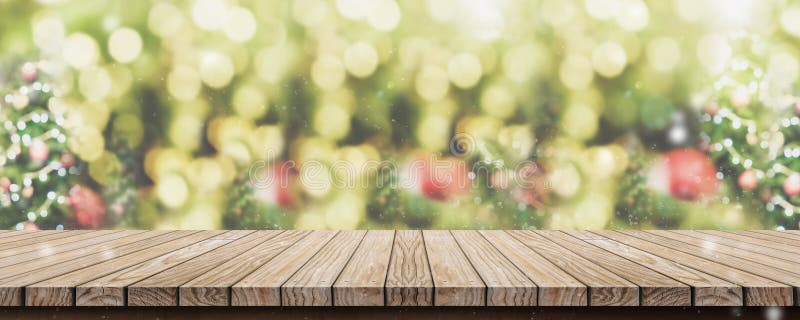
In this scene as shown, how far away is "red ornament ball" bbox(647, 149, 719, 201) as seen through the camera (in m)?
1.94

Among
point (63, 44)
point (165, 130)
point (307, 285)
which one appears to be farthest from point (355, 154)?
point (307, 285)

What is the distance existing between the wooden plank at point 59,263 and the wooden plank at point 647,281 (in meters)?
0.87

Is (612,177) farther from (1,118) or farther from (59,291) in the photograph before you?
(1,118)

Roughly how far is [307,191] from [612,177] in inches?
35.7

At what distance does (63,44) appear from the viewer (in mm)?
1964

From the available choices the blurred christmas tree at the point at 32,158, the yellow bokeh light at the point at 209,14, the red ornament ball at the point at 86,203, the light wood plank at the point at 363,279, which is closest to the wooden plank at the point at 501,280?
the light wood plank at the point at 363,279

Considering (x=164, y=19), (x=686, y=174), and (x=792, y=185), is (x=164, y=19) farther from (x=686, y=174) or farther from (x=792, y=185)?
(x=792, y=185)

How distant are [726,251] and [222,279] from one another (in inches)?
38.8

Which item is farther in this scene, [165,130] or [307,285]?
[165,130]

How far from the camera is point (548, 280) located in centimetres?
96

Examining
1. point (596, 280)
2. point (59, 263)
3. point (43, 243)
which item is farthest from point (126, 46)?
point (596, 280)

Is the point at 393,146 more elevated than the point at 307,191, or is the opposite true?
the point at 393,146

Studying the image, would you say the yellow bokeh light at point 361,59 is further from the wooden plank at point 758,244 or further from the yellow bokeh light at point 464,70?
the wooden plank at point 758,244

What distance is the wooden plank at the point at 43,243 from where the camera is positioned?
134cm
